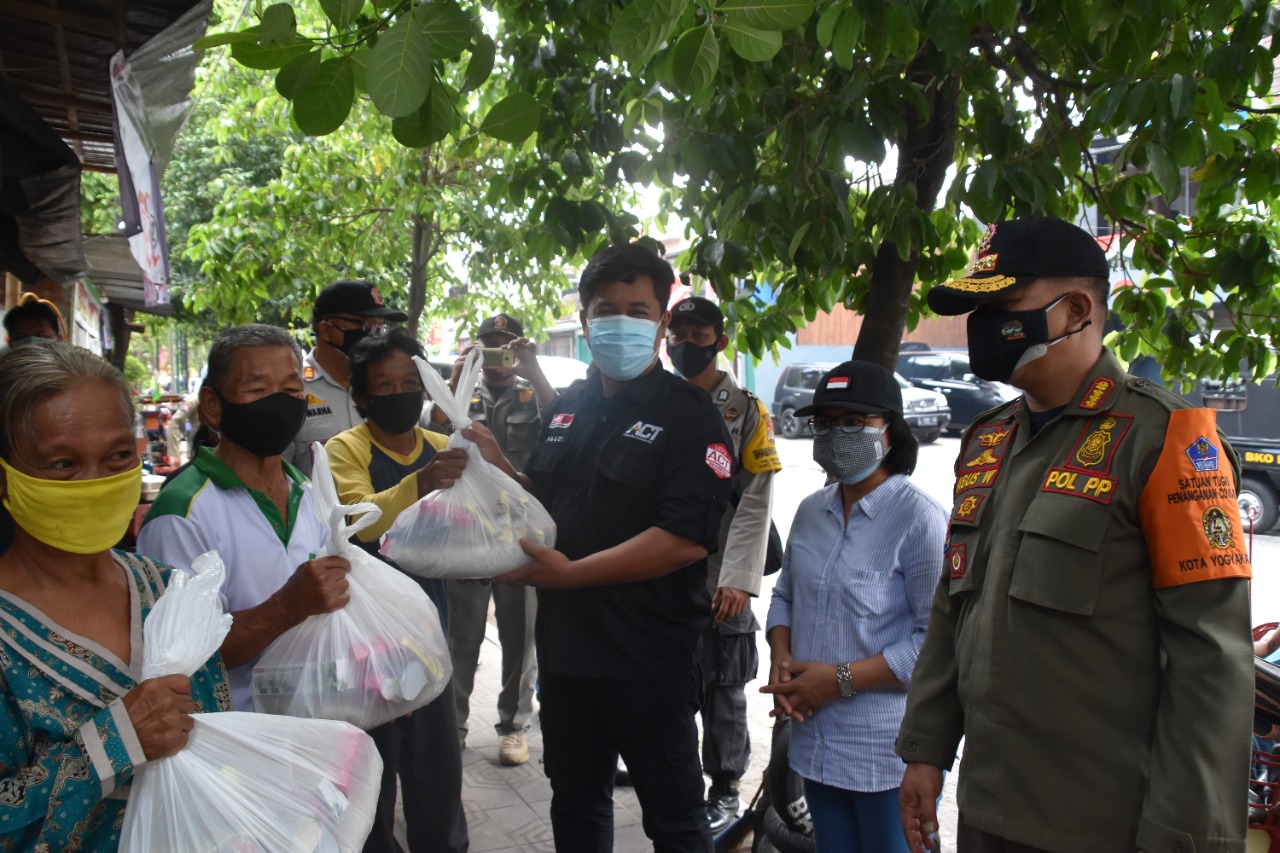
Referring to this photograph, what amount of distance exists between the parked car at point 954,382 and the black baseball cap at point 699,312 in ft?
57.3

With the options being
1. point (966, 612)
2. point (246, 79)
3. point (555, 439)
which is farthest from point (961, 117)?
point (246, 79)

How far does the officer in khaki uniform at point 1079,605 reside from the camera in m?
1.60

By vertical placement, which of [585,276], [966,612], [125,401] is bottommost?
[966,612]

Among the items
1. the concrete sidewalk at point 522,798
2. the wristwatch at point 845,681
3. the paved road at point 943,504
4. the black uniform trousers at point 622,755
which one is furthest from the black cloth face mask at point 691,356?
the concrete sidewalk at point 522,798

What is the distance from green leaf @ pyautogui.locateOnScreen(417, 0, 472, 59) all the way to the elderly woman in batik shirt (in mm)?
871

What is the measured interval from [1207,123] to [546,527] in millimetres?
2257

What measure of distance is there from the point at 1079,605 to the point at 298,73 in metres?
1.68

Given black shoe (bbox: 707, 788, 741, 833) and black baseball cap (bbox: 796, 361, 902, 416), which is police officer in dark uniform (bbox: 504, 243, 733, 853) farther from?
black shoe (bbox: 707, 788, 741, 833)

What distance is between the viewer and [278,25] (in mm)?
1474

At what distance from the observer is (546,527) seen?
2512 millimetres

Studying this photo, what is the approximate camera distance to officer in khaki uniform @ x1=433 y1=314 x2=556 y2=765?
4598 millimetres

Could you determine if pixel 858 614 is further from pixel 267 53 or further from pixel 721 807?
pixel 267 53

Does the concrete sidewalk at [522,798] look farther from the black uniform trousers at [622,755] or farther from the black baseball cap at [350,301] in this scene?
the black baseball cap at [350,301]

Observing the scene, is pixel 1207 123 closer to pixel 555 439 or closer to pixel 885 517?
pixel 885 517
